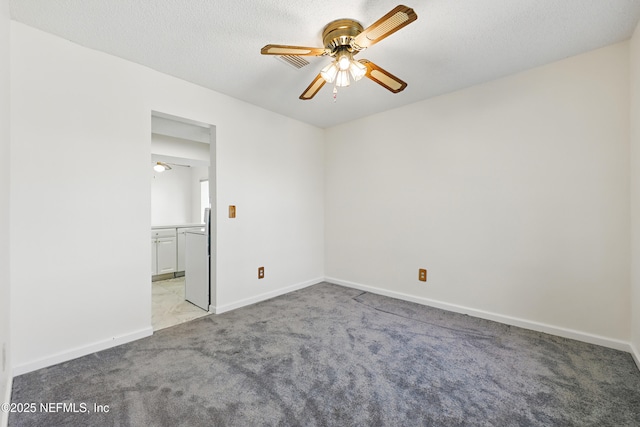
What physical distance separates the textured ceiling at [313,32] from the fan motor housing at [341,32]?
4 centimetres

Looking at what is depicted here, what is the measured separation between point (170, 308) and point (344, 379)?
216 centimetres

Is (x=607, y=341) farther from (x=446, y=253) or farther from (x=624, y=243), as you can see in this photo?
(x=446, y=253)

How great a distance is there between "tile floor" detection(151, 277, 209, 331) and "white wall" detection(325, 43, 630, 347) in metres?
2.05

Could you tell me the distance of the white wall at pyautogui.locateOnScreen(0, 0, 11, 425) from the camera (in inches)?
55.2

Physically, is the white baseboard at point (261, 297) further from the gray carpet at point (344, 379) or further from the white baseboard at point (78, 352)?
the white baseboard at point (78, 352)

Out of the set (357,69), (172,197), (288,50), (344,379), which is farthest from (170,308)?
→ (172,197)

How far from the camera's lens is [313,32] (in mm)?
1863

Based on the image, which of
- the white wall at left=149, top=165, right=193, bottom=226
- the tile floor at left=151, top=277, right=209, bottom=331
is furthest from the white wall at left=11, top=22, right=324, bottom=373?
the white wall at left=149, top=165, right=193, bottom=226

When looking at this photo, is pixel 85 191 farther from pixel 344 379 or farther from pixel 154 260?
pixel 154 260

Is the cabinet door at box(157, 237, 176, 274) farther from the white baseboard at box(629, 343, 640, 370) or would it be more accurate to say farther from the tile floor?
the white baseboard at box(629, 343, 640, 370)

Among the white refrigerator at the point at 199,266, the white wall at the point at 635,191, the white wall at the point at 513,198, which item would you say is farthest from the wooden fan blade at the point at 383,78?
the white refrigerator at the point at 199,266

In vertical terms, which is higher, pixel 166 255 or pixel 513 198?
pixel 513 198

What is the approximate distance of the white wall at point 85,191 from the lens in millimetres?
1786

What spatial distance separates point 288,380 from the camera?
1717 millimetres
